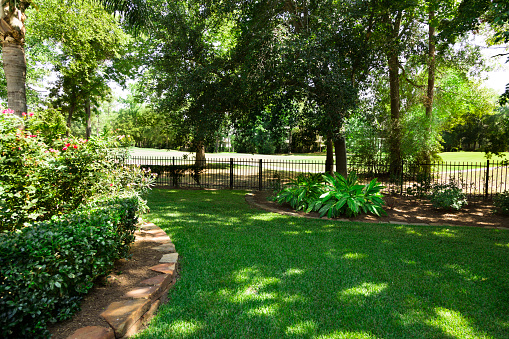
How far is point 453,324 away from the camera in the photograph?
2.64m

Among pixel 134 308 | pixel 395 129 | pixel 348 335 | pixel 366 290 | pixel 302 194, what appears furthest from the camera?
pixel 395 129

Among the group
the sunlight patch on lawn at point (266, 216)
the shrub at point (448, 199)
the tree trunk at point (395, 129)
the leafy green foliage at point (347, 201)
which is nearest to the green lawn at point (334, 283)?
the sunlight patch on lawn at point (266, 216)

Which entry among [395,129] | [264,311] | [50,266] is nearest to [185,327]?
[264,311]

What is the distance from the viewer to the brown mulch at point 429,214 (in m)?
6.85

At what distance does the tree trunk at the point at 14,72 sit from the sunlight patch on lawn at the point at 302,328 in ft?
22.8

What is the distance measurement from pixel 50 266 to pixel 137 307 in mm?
826

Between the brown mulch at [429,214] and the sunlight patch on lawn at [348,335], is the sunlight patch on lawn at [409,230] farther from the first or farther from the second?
the sunlight patch on lawn at [348,335]

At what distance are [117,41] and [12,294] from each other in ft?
66.3

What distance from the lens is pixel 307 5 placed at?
9.24m

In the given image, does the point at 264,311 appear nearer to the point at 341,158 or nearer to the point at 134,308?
the point at 134,308

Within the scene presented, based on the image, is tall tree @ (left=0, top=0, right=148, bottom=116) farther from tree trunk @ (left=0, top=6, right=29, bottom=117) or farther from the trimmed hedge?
the trimmed hedge

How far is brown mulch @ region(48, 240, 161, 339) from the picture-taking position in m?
2.40

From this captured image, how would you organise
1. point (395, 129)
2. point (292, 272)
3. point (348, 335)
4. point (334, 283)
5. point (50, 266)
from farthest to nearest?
point (395, 129) < point (292, 272) < point (334, 283) < point (348, 335) < point (50, 266)

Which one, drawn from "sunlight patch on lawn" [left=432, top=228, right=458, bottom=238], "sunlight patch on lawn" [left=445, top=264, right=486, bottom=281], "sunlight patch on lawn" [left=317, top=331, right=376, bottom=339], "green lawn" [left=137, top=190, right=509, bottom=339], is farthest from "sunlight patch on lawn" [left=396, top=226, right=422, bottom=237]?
"sunlight patch on lawn" [left=317, top=331, right=376, bottom=339]
